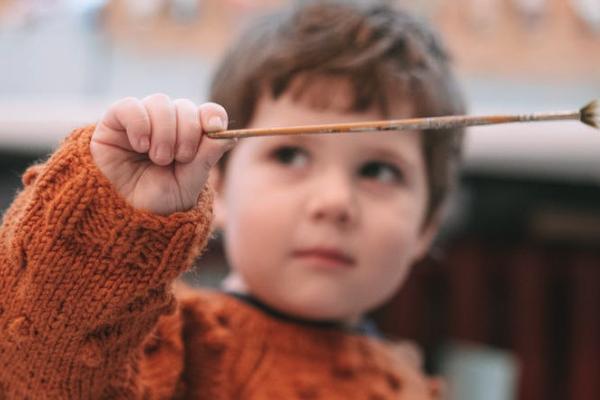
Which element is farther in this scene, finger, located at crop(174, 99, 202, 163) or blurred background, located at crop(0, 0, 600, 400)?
blurred background, located at crop(0, 0, 600, 400)

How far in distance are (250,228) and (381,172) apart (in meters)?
0.13

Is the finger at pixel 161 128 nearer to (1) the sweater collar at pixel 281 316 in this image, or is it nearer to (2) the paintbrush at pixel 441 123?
(2) the paintbrush at pixel 441 123

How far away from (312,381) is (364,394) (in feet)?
0.17

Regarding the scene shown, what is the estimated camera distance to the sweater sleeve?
0.45m

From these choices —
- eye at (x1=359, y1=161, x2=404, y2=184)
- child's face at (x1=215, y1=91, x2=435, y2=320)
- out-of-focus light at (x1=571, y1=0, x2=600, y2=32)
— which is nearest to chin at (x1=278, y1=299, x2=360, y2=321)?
child's face at (x1=215, y1=91, x2=435, y2=320)

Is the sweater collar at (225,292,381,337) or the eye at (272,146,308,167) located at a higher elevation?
the eye at (272,146,308,167)

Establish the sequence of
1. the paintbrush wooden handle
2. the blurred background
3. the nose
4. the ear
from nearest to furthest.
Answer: the paintbrush wooden handle < the nose < the ear < the blurred background

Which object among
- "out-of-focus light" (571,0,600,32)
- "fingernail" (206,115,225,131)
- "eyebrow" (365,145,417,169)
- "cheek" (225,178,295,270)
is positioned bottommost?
"cheek" (225,178,295,270)

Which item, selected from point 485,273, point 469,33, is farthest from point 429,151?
point 469,33

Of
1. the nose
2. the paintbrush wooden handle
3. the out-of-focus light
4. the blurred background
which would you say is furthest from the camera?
the out-of-focus light

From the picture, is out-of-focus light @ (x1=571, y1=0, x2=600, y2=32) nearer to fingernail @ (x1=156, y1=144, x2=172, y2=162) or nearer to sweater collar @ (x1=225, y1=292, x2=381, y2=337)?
sweater collar @ (x1=225, y1=292, x2=381, y2=337)

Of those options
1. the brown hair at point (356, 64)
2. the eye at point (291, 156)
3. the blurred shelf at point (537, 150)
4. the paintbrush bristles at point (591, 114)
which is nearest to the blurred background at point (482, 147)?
the blurred shelf at point (537, 150)

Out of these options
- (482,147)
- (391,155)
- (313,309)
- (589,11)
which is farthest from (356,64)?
(589,11)

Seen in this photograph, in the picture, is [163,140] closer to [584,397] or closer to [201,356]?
[201,356]
